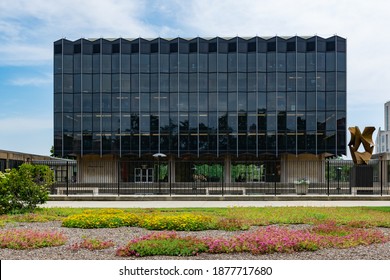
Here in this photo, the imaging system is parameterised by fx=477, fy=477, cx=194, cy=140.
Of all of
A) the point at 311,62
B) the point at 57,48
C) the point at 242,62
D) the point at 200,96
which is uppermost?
the point at 57,48

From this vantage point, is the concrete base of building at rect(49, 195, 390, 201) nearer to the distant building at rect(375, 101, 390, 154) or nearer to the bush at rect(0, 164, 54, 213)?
the bush at rect(0, 164, 54, 213)

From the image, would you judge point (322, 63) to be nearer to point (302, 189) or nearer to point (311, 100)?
point (311, 100)

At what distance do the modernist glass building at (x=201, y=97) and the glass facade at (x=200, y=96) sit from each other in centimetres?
12

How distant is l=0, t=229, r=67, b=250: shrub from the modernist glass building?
43435mm

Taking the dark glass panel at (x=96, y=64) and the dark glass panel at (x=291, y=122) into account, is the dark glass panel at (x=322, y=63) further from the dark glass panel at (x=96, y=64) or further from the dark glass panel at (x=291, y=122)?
the dark glass panel at (x=96, y=64)

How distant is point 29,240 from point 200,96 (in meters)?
45.3

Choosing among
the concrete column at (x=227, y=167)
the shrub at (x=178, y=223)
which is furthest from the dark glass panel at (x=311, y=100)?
the shrub at (x=178, y=223)

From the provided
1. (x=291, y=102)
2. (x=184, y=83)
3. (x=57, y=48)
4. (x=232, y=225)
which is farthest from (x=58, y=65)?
(x=232, y=225)

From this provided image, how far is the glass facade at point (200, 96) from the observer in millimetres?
55219

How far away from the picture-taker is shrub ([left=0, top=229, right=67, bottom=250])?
11.3 metres

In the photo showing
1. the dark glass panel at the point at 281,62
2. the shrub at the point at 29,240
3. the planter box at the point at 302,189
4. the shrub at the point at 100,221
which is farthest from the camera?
the dark glass panel at the point at 281,62

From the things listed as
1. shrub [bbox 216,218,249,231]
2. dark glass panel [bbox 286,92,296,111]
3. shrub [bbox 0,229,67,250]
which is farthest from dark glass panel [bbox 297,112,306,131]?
shrub [bbox 0,229,67,250]

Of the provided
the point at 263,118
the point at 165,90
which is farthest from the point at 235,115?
the point at 165,90

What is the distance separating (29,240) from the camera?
460 inches
